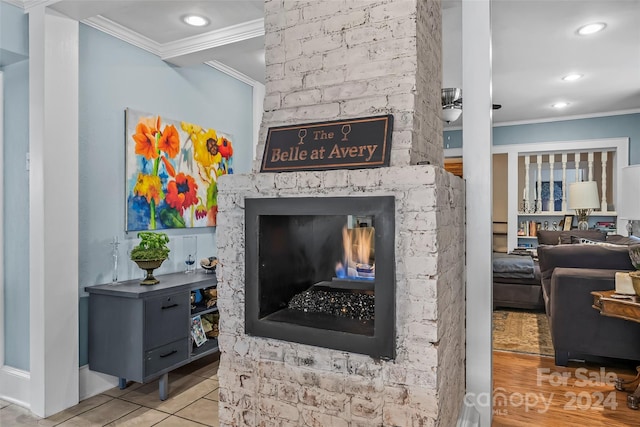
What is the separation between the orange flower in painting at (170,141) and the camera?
130 inches

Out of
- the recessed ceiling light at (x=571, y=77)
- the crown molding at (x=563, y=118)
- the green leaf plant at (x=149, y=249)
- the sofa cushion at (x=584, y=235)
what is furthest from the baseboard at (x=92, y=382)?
the crown molding at (x=563, y=118)

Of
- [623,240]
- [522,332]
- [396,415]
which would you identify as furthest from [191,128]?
[623,240]

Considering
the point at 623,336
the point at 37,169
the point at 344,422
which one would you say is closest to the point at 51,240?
the point at 37,169

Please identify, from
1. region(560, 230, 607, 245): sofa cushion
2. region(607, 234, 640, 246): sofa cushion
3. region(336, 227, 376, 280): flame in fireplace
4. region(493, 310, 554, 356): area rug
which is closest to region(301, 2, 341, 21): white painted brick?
region(336, 227, 376, 280): flame in fireplace

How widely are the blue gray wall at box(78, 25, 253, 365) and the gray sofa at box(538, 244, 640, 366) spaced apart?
3.00 m

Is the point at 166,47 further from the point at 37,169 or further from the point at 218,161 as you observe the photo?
the point at 37,169

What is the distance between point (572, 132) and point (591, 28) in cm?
331

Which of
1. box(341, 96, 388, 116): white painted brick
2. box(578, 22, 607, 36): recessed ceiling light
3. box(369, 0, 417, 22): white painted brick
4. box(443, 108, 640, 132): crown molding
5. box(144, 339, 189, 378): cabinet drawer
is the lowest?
box(144, 339, 189, 378): cabinet drawer

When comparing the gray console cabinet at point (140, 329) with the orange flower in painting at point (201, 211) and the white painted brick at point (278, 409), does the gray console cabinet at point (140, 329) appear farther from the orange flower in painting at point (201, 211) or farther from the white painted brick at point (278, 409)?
the white painted brick at point (278, 409)

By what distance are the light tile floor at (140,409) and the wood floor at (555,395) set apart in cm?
174

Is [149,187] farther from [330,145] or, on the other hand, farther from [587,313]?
[587,313]

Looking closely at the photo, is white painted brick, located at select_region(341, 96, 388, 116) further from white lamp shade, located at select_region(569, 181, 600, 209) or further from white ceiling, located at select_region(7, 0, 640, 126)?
white lamp shade, located at select_region(569, 181, 600, 209)

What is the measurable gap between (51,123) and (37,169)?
0.95ft

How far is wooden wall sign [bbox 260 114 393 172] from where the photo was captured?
1.82 metres
